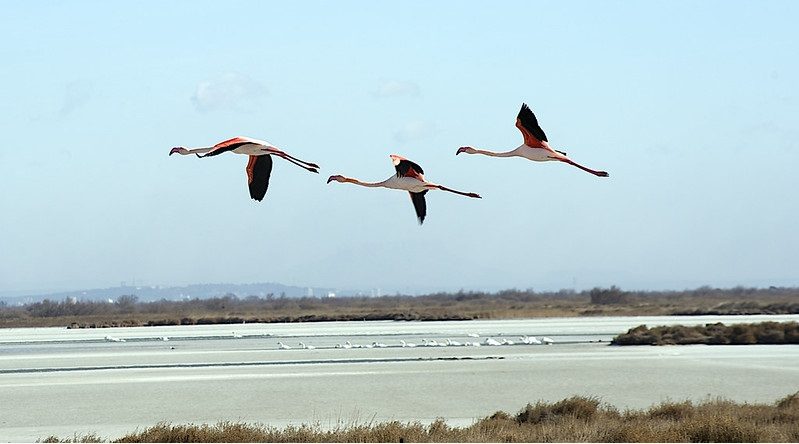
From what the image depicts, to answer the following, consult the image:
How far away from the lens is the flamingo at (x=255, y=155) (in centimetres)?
686

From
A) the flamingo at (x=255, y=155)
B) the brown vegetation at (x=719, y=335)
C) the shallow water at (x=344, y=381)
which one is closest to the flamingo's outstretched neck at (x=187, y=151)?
the flamingo at (x=255, y=155)

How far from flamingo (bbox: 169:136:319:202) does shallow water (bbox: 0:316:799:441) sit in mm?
15237

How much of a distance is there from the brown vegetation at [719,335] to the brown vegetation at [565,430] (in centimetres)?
2833

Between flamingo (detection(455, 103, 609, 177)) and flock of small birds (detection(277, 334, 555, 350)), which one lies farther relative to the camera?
flock of small birds (detection(277, 334, 555, 350))

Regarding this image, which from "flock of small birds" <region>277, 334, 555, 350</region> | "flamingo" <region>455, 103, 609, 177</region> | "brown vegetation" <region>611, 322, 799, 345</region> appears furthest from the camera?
"flock of small birds" <region>277, 334, 555, 350</region>

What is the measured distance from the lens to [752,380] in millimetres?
31375

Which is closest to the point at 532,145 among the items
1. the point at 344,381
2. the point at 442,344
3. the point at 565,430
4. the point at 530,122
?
the point at 530,122

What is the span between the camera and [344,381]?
1302 inches

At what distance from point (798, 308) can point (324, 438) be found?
8359cm

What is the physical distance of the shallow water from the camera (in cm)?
2545

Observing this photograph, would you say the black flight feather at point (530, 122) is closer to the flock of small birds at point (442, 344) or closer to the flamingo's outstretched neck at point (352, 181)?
the flamingo's outstretched neck at point (352, 181)

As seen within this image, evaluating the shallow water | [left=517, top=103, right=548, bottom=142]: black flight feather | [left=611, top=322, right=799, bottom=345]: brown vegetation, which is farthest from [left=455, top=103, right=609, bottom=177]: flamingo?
[left=611, top=322, right=799, bottom=345]: brown vegetation

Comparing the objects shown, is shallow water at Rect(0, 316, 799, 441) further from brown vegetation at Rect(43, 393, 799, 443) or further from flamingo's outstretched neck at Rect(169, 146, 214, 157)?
flamingo's outstretched neck at Rect(169, 146, 214, 157)

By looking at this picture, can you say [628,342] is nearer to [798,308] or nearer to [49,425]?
[49,425]
